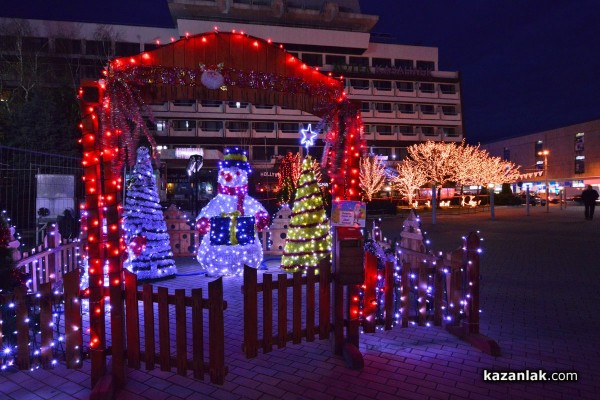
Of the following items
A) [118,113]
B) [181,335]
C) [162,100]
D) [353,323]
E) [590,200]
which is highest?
[162,100]

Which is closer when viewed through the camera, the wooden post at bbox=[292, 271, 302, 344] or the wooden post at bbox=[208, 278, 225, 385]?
the wooden post at bbox=[208, 278, 225, 385]

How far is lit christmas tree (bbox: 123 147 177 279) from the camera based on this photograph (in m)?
8.57

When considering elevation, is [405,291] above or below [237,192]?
below

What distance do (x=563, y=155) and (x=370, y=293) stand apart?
7641cm

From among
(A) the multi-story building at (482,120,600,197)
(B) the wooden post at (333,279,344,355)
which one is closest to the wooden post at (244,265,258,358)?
(B) the wooden post at (333,279,344,355)

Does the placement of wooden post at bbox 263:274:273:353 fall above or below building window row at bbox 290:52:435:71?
below

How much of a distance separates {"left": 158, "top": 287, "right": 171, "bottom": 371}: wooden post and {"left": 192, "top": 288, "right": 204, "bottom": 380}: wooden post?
311mm

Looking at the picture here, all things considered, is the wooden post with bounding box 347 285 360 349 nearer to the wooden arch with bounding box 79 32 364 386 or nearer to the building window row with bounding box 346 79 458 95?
the wooden arch with bounding box 79 32 364 386

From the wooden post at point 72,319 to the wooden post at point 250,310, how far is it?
1.82m

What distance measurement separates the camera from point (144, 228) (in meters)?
8.73

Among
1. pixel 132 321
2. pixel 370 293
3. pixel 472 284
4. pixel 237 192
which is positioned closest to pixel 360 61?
pixel 237 192

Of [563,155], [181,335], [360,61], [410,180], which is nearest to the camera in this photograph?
[181,335]

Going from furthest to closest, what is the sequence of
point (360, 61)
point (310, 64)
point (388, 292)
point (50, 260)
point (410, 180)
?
Answer: point (360, 61) < point (310, 64) < point (410, 180) < point (50, 260) < point (388, 292)

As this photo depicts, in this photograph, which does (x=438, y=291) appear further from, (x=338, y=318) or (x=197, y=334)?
(x=197, y=334)
